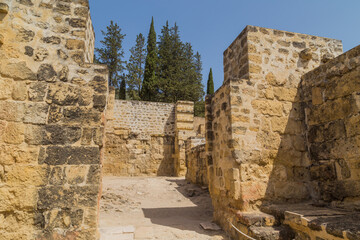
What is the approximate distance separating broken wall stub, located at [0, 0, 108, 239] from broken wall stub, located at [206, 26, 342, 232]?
2.03 meters

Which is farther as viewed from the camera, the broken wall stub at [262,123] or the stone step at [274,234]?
the broken wall stub at [262,123]

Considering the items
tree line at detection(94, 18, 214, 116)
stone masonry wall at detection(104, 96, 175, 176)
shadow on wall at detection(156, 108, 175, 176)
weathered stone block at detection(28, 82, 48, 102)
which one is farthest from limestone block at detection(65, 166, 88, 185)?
tree line at detection(94, 18, 214, 116)

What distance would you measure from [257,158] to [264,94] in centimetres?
109

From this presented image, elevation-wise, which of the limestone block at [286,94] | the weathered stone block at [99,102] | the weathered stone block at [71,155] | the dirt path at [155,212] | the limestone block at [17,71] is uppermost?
the limestone block at [286,94]

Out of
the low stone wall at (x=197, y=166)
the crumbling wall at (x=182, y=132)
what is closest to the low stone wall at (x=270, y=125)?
the low stone wall at (x=197, y=166)

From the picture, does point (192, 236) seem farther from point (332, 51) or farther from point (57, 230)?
point (332, 51)

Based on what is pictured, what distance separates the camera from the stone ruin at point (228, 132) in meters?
2.76

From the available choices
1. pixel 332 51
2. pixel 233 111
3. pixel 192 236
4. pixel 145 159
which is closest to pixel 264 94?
pixel 233 111

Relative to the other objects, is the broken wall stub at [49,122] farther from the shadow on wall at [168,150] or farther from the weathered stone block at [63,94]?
the shadow on wall at [168,150]

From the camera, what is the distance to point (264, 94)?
411 cm

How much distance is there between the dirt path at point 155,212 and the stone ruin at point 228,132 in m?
0.71

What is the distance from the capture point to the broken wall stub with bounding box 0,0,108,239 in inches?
107

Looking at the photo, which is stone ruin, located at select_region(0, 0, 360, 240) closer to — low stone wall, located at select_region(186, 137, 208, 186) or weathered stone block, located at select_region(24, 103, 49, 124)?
weathered stone block, located at select_region(24, 103, 49, 124)

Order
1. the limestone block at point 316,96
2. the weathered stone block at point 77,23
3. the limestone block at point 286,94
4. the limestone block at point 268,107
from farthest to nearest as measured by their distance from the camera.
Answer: the limestone block at point 286,94, the limestone block at point 268,107, the limestone block at point 316,96, the weathered stone block at point 77,23
